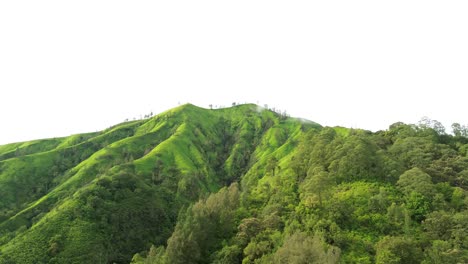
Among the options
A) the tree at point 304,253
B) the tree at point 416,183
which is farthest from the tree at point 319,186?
the tree at point 304,253

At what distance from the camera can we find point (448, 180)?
118 m

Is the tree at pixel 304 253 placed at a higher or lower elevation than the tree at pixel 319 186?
lower

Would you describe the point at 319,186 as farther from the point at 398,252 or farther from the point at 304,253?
the point at 304,253

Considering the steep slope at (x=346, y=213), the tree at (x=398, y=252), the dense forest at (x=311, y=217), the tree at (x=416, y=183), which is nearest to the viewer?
the tree at (x=398, y=252)

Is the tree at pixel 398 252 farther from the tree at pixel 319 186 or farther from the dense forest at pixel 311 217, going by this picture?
the tree at pixel 319 186

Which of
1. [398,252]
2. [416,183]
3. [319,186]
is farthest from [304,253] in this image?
[416,183]

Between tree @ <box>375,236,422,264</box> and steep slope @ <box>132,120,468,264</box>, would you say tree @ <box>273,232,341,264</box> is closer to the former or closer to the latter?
steep slope @ <box>132,120,468,264</box>

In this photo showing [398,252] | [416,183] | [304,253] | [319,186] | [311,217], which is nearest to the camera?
[304,253]

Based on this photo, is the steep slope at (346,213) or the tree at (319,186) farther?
the tree at (319,186)

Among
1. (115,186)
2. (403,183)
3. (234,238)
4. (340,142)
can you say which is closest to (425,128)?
(340,142)

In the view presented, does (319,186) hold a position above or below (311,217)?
above

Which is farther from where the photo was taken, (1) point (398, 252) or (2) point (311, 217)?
(2) point (311, 217)

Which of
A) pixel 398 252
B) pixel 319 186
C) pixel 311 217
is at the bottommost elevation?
pixel 398 252

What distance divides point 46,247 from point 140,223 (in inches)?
1617
